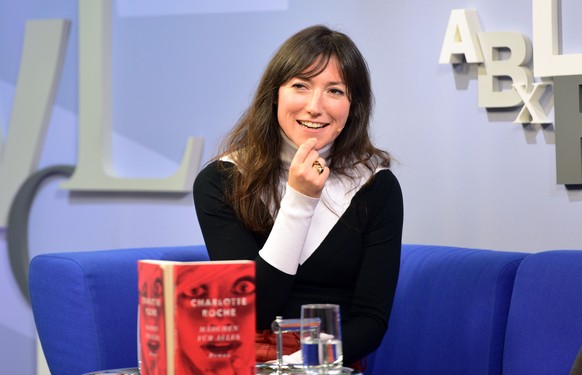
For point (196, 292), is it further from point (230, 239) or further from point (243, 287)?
point (230, 239)

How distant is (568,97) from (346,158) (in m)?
0.81

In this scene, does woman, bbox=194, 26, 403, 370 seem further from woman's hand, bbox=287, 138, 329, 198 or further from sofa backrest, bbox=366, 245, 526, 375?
sofa backrest, bbox=366, 245, 526, 375

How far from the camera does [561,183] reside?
9.68ft

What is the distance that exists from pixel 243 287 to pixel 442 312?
4.33 feet

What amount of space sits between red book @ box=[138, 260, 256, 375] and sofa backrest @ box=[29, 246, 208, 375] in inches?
45.7

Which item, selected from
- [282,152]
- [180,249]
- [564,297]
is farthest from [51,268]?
[564,297]

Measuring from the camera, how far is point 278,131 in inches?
101

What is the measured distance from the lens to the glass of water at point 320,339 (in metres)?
1.65

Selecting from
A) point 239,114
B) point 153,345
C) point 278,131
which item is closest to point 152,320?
point 153,345

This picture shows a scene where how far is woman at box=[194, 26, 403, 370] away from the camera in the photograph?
2.40m

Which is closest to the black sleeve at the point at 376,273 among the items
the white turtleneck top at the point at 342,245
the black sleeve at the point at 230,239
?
the white turtleneck top at the point at 342,245

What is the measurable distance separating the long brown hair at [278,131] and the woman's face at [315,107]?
0.02 metres

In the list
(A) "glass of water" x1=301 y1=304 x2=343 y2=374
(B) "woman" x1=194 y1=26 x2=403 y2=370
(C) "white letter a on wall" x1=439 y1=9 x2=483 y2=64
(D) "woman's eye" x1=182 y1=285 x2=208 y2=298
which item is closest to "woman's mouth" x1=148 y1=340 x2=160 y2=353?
(D) "woman's eye" x1=182 y1=285 x2=208 y2=298

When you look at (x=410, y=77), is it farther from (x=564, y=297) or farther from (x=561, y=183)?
(x=564, y=297)
